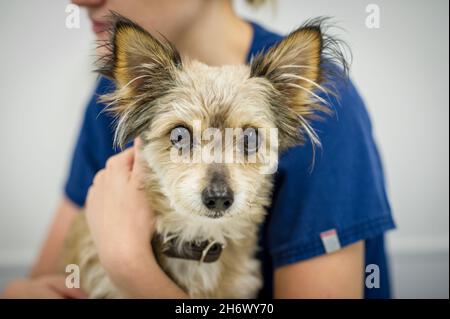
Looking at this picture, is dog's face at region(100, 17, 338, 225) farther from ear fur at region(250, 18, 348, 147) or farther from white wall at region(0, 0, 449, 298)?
white wall at region(0, 0, 449, 298)

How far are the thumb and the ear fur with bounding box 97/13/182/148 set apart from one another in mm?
27

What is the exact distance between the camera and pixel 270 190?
1002mm

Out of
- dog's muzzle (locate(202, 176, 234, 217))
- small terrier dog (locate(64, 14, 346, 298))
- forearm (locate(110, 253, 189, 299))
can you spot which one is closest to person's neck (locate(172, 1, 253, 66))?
small terrier dog (locate(64, 14, 346, 298))

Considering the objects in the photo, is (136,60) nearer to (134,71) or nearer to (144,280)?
(134,71)

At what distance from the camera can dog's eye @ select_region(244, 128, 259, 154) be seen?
840 mm

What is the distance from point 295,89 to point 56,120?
0.82 m

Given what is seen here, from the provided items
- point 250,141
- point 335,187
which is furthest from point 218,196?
point 335,187

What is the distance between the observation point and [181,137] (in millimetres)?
843

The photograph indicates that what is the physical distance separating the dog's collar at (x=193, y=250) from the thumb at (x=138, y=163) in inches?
6.6

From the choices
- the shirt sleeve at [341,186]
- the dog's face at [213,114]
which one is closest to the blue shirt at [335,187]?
the shirt sleeve at [341,186]

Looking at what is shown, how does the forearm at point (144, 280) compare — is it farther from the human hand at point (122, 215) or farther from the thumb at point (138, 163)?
the thumb at point (138, 163)

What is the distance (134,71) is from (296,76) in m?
0.31
